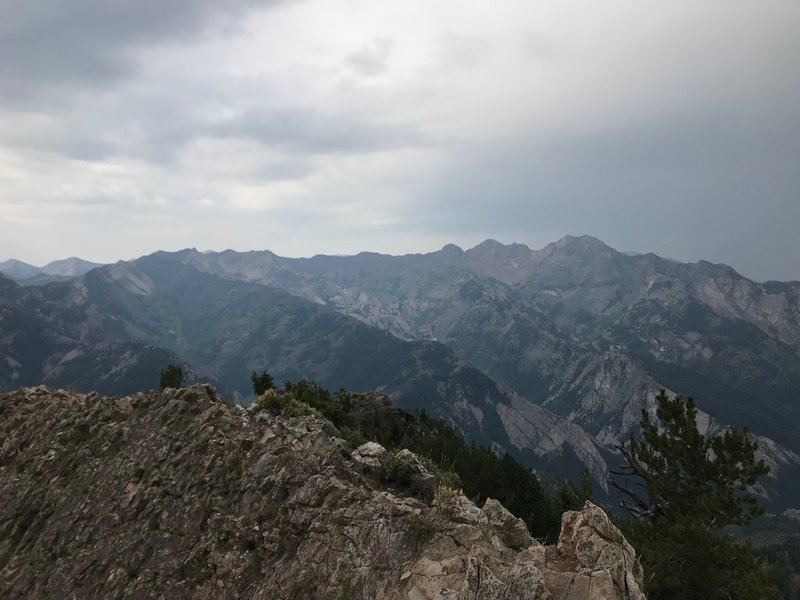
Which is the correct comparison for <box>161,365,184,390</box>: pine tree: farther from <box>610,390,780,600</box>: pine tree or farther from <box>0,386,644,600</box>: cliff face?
<box>610,390,780,600</box>: pine tree

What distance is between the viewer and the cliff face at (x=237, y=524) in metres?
15.1

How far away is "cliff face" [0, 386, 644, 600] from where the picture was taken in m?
15.1

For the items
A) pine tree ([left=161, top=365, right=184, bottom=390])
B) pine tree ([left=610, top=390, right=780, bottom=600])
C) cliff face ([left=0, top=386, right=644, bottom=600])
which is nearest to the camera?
cliff face ([left=0, top=386, right=644, bottom=600])

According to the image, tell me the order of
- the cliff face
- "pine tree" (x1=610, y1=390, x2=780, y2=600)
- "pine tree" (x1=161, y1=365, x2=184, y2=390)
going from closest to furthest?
the cliff face < "pine tree" (x1=610, y1=390, x2=780, y2=600) < "pine tree" (x1=161, y1=365, x2=184, y2=390)

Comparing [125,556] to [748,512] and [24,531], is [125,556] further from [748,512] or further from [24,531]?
[748,512]

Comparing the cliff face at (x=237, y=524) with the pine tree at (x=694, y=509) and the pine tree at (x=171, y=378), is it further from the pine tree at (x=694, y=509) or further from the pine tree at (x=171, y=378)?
the pine tree at (x=171, y=378)

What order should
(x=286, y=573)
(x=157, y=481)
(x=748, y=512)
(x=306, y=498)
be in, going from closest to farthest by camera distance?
(x=286, y=573) < (x=306, y=498) < (x=157, y=481) < (x=748, y=512)

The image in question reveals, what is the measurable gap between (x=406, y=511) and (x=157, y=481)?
14.3m

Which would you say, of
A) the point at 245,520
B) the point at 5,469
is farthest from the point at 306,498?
the point at 5,469

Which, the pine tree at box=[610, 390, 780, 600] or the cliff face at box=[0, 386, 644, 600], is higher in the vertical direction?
the cliff face at box=[0, 386, 644, 600]

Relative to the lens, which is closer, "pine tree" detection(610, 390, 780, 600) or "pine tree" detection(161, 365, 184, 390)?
"pine tree" detection(610, 390, 780, 600)

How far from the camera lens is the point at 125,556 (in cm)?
2139

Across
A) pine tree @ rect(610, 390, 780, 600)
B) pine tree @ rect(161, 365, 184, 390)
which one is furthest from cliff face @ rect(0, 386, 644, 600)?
pine tree @ rect(161, 365, 184, 390)

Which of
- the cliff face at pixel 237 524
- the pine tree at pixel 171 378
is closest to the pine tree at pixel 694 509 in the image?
the cliff face at pixel 237 524
